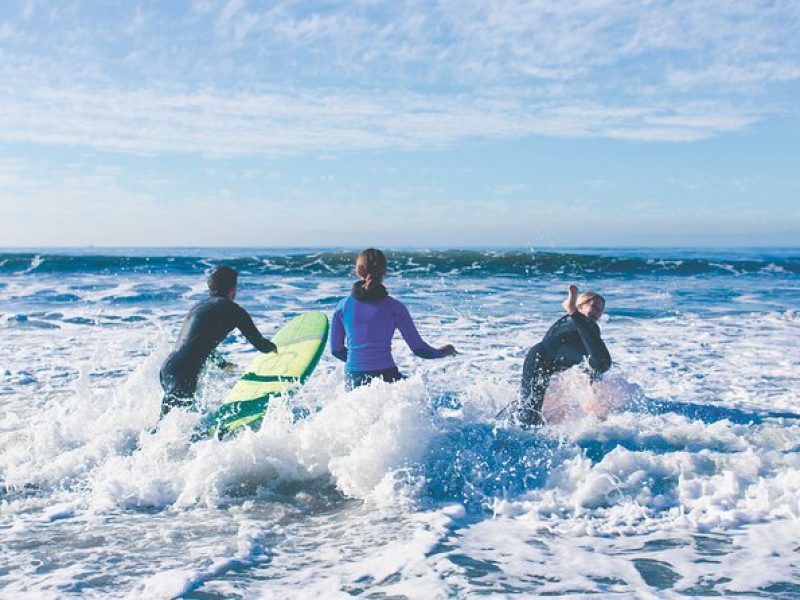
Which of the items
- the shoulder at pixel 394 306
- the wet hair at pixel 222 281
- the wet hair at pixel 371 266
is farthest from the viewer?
the wet hair at pixel 222 281

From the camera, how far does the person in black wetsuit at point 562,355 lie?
5.65 metres

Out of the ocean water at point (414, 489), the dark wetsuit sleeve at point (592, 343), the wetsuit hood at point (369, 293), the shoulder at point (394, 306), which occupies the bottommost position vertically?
the ocean water at point (414, 489)

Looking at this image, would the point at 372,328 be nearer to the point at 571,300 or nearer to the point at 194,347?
the point at 194,347

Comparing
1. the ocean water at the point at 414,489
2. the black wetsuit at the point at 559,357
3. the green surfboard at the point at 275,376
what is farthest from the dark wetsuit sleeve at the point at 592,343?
the green surfboard at the point at 275,376

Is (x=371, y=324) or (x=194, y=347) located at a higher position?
(x=371, y=324)

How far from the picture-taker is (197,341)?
5.46 metres

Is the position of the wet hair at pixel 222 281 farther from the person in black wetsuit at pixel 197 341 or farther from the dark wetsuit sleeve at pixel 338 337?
the dark wetsuit sleeve at pixel 338 337

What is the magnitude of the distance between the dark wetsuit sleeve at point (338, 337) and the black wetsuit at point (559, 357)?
159 centimetres

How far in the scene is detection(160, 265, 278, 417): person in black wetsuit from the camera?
5.45m

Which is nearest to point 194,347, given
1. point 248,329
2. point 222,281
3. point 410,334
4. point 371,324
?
point 248,329

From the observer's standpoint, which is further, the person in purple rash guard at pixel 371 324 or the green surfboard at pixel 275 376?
the green surfboard at pixel 275 376

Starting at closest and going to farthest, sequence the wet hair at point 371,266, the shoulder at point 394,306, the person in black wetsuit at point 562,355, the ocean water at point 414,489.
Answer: the ocean water at point 414,489 → the wet hair at point 371,266 → the shoulder at point 394,306 → the person in black wetsuit at point 562,355

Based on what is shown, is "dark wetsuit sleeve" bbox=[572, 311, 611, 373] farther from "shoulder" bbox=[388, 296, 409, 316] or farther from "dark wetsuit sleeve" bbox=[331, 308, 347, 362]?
"dark wetsuit sleeve" bbox=[331, 308, 347, 362]

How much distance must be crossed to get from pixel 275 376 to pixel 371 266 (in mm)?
1712
